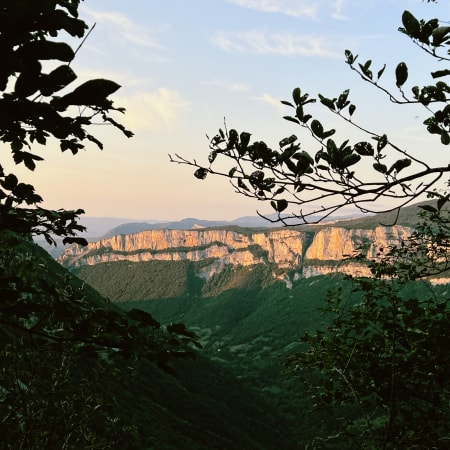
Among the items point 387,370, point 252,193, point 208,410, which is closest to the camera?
point 252,193

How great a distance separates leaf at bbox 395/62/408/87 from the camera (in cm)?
340

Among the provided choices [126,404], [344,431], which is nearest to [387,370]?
[344,431]

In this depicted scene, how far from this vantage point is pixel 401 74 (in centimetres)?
344

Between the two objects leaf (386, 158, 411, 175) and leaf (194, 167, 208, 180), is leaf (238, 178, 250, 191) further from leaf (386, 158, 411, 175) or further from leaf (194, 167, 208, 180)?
leaf (386, 158, 411, 175)

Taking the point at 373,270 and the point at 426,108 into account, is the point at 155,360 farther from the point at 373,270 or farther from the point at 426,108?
the point at 373,270

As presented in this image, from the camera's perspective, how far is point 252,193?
13.0ft

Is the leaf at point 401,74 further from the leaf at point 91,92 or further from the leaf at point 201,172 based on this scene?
the leaf at point 91,92

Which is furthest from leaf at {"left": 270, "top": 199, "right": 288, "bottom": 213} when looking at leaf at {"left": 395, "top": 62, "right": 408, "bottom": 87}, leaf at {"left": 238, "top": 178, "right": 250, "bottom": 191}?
leaf at {"left": 395, "top": 62, "right": 408, "bottom": 87}

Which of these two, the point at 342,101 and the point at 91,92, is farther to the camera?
the point at 342,101

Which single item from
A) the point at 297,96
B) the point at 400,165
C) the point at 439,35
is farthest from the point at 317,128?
the point at 439,35

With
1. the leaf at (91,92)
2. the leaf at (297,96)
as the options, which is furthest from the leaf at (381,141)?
the leaf at (91,92)

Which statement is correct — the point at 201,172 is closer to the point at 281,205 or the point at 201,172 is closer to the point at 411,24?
the point at 281,205

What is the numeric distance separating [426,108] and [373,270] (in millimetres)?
3849

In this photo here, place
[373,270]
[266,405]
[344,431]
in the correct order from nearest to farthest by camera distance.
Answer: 1. [344,431]
2. [373,270]
3. [266,405]
